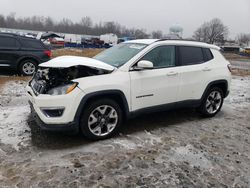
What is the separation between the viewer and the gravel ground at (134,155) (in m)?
3.19

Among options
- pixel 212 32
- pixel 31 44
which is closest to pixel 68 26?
pixel 212 32

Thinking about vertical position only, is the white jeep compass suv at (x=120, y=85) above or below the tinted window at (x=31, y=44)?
below

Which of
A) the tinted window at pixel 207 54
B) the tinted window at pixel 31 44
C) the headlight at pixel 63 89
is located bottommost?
the headlight at pixel 63 89

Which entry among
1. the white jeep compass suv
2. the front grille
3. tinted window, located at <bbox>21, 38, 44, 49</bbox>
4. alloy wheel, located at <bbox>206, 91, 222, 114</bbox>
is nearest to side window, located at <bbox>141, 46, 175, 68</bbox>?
the white jeep compass suv

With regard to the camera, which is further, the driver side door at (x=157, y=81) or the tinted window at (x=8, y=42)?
the tinted window at (x=8, y=42)

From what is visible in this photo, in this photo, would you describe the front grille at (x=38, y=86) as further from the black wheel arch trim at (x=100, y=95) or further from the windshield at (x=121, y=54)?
the windshield at (x=121, y=54)

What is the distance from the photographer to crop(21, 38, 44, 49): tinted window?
10080mm

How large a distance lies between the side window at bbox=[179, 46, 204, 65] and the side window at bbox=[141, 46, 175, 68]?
0.24m

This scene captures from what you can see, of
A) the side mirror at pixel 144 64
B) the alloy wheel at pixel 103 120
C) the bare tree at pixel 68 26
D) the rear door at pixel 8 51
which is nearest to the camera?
the alloy wheel at pixel 103 120

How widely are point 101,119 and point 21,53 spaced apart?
7.04 metres

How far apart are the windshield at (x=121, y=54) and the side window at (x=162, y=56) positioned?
21 cm

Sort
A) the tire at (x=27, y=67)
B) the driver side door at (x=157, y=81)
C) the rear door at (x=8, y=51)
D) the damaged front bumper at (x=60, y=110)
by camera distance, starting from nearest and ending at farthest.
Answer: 1. the damaged front bumper at (x=60, y=110)
2. the driver side door at (x=157, y=81)
3. the rear door at (x=8, y=51)
4. the tire at (x=27, y=67)

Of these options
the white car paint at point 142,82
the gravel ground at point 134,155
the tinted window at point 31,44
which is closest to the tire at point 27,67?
the tinted window at point 31,44

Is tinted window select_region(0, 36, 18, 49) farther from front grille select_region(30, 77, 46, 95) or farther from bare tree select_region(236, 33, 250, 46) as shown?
bare tree select_region(236, 33, 250, 46)
